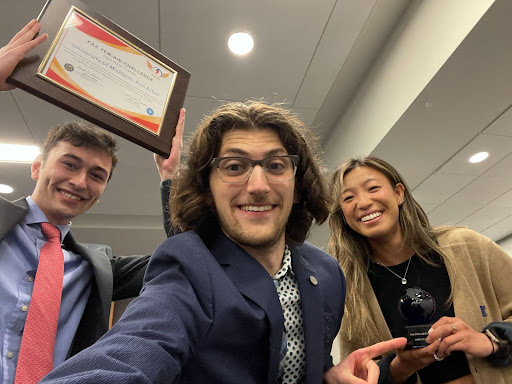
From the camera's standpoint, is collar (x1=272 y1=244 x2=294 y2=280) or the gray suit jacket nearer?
collar (x1=272 y1=244 x2=294 y2=280)

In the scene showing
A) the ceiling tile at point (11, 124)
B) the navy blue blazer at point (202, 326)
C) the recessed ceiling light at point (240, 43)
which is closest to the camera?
the navy blue blazer at point (202, 326)

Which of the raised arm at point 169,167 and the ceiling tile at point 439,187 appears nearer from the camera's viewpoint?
the raised arm at point 169,167

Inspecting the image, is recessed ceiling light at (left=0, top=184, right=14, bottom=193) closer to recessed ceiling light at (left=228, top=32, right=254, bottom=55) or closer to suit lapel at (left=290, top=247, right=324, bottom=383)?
recessed ceiling light at (left=228, top=32, right=254, bottom=55)

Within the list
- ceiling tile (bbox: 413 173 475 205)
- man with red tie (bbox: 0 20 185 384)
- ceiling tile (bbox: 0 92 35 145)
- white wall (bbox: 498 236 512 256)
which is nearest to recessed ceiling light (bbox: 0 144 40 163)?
ceiling tile (bbox: 0 92 35 145)

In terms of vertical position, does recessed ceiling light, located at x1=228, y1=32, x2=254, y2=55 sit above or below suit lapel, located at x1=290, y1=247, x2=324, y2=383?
above

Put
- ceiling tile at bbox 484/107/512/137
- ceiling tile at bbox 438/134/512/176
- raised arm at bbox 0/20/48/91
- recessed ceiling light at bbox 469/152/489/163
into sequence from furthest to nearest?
1. recessed ceiling light at bbox 469/152/489/163
2. ceiling tile at bbox 438/134/512/176
3. ceiling tile at bbox 484/107/512/137
4. raised arm at bbox 0/20/48/91

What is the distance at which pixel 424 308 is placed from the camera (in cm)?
102

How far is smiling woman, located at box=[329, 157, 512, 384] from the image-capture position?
1.10 meters

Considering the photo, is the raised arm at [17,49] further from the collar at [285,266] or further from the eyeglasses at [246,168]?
the collar at [285,266]

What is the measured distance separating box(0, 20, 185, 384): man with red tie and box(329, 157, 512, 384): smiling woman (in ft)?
2.62

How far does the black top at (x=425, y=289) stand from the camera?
1189 millimetres

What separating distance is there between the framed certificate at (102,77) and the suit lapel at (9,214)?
0.55m

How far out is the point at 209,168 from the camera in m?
1.09

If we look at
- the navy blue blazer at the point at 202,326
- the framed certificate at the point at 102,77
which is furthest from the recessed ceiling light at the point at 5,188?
the navy blue blazer at the point at 202,326
